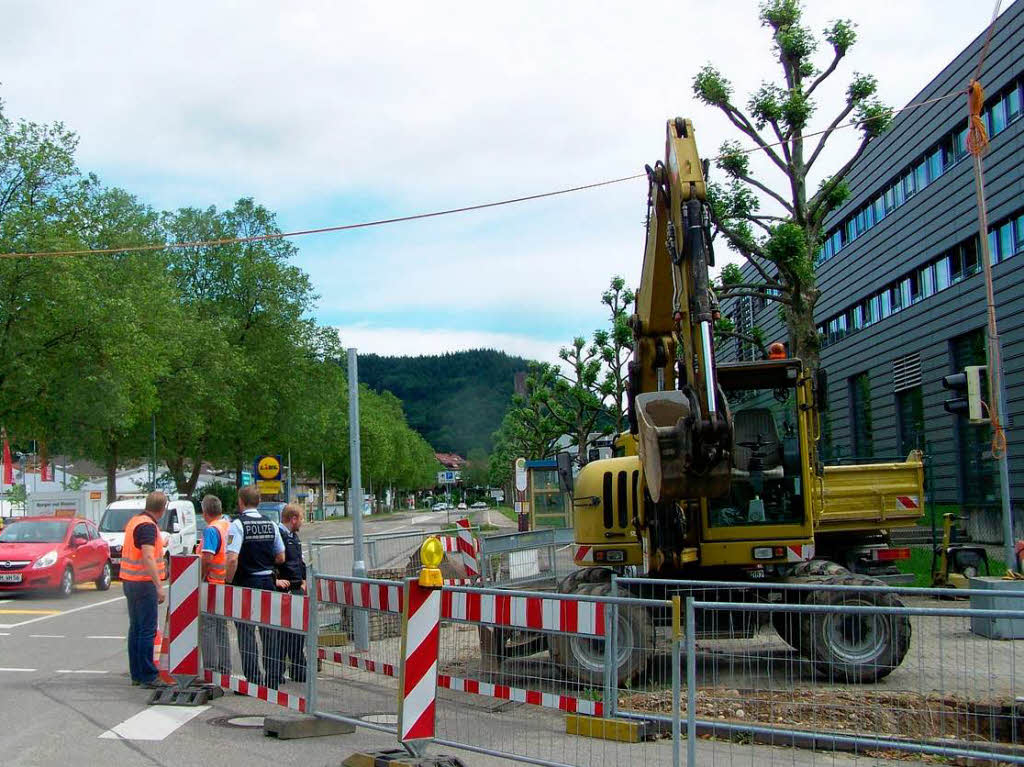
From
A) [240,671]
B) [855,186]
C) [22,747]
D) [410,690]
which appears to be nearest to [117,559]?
[240,671]

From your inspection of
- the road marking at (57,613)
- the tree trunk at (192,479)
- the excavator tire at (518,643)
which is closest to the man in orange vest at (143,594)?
the excavator tire at (518,643)

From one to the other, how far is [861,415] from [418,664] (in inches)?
1350

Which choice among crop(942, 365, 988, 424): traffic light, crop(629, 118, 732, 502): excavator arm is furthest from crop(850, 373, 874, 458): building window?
crop(629, 118, 732, 502): excavator arm

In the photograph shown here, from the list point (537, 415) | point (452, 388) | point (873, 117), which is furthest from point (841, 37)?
point (452, 388)

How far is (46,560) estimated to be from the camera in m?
20.6

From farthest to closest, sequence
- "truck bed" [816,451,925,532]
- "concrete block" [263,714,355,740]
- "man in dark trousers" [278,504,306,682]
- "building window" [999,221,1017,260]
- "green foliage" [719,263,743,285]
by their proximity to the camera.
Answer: "building window" [999,221,1017,260]
"green foliage" [719,263,743,285]
"truck bed" [816,451,925,532]
"man in dark trousers" [278,504,306,682]
"concrete block" [263,714,355,740]

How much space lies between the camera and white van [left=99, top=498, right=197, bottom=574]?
26000 mm

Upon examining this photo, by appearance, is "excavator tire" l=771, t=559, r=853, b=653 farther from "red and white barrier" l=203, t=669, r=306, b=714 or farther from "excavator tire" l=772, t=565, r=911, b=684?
"red and white barrier" l=203, t=669, r=306, b=714

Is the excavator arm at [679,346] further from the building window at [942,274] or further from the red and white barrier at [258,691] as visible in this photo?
the building window at [942,274]

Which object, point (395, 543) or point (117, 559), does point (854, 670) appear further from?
point (117, 559)

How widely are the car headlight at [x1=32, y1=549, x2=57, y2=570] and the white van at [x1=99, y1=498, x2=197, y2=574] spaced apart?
363 cm

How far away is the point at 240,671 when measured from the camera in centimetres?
988

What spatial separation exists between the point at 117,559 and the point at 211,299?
32.0 metres

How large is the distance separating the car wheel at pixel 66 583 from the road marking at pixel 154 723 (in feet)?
43.3
